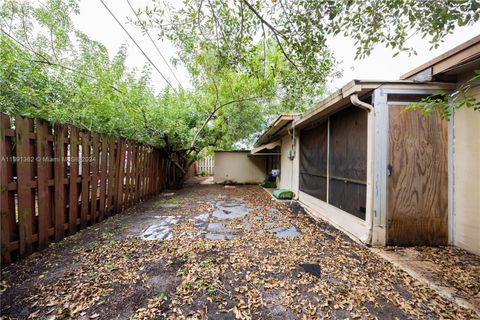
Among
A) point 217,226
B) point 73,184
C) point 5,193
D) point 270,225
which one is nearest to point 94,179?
point 73,184

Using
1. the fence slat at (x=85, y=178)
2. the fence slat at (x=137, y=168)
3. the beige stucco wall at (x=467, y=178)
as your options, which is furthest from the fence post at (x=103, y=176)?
A: the beige stucco wall at (x=467, y=178)

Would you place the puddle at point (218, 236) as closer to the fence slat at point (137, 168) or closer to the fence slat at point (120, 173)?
the fence slat at point (120, 173)

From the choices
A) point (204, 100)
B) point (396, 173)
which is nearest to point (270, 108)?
point (204, 100)

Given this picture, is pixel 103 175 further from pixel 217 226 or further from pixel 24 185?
pixel 217 226

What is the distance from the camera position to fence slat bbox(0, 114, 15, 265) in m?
2.22

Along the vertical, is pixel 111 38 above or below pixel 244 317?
above

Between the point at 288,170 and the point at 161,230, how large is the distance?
5475 mm

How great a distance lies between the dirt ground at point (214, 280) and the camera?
1.72 metres

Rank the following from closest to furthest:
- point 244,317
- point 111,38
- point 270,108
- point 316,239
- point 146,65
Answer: point 244,317 → point 316,239 → point 146,65 → point 111,38 → point 270,108

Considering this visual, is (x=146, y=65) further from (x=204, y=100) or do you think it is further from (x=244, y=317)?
(x=244, y=317)

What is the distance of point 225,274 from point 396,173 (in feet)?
9.89

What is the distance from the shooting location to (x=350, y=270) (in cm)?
238

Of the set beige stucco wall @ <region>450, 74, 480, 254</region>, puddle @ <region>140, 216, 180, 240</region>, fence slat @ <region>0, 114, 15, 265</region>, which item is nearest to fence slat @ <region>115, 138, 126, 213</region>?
puddle @ <region>140, 216, 180, 240</region>

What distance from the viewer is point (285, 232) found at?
366 cm
